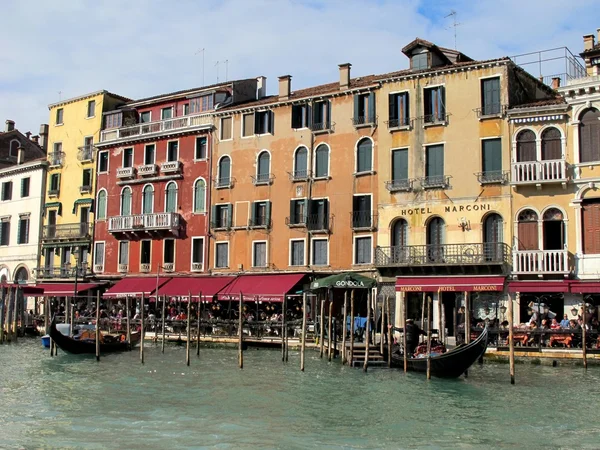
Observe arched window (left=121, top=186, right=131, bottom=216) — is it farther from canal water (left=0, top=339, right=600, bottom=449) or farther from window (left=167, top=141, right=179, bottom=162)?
canal water (left=0, top=339, right=600, bottom=449)

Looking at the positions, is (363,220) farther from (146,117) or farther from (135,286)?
(146,117)

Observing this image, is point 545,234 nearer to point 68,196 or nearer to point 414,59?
point 414,59

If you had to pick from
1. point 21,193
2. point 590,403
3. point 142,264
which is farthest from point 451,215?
point 21,193

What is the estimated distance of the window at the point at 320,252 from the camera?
1169 inches

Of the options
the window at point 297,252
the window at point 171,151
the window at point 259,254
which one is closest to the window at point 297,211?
the window at point 297,252

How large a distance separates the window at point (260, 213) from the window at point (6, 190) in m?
17.1

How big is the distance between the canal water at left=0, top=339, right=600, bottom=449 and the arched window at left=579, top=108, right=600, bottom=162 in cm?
684

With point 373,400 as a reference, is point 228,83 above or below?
above

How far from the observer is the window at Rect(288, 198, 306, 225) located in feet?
99.9

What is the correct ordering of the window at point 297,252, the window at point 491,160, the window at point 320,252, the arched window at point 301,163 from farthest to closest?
the arched window at point 301,163
the window at point 297,252
the window at point 320,252
the window at point 491,160

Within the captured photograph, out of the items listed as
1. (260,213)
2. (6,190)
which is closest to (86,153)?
(6,190)

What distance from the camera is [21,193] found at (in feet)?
135

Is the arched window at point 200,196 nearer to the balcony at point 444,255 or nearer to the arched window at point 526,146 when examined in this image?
the balcony at point 444,255

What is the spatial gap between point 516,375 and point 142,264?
64.1 ft
